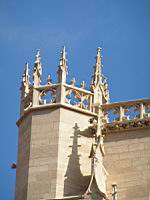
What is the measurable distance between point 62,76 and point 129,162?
3.04 meters

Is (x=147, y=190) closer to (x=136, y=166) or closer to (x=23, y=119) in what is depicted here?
(x=136, y=166)

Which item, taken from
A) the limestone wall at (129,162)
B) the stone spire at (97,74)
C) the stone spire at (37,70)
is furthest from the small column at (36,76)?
the limestone wall at (129,162)

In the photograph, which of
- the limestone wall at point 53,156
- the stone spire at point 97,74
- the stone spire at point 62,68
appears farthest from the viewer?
the stone spire at point 97,74

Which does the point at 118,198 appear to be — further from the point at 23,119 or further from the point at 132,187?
the point at 23,119

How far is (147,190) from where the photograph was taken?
5159 cm

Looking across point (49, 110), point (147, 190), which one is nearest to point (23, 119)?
point (49, 110)

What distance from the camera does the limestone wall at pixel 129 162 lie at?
2036 inches

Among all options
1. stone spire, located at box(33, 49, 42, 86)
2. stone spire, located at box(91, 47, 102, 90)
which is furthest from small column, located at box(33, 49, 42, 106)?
stone spire, located at box(91, 47, 102, 90)

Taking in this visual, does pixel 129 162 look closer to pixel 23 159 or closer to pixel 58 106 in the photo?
pixel 58 106

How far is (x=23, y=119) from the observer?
53406mm

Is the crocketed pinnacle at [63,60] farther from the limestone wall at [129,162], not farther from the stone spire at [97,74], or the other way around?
the limestone wall at [129,162]

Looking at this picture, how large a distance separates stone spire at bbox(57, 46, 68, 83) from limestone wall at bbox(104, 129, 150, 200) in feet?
6.48

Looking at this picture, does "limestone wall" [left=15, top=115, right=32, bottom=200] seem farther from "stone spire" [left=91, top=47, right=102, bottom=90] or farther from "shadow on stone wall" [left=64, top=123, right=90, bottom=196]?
"stone spire" [left=91, top=47, right=102, bottom=90]

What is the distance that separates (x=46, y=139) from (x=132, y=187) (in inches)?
105
